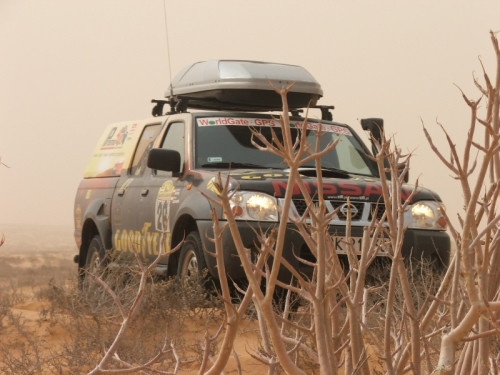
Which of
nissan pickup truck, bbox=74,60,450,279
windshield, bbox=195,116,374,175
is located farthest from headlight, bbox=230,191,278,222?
windshield, bbox=195,116,374,175

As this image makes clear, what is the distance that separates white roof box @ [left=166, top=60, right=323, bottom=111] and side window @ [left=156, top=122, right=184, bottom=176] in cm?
56

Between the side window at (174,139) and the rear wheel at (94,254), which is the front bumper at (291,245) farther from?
the rear wheel at (94,254)

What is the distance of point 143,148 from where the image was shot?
11.1m

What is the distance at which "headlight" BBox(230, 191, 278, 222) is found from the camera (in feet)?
29.1

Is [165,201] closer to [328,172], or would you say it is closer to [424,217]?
[328,172]

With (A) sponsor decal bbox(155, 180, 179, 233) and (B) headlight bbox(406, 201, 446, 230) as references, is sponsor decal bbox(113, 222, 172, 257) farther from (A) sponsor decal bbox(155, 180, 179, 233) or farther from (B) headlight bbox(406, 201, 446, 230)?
(B) headlight bbox(406, 201, 446, 230)

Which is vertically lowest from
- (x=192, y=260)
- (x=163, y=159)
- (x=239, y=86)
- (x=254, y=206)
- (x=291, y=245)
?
(x=192, y=260)

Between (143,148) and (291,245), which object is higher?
(143,148)

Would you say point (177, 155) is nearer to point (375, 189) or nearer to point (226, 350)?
point (375, 189)

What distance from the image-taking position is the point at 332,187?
30.2ft

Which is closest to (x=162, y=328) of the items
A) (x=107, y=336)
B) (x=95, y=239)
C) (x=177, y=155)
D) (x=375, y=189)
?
(x=107, y=336)

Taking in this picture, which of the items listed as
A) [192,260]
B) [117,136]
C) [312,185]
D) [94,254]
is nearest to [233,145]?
[192,260]

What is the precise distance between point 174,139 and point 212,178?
4.61 feet

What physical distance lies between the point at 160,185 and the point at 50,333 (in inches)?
67.7
